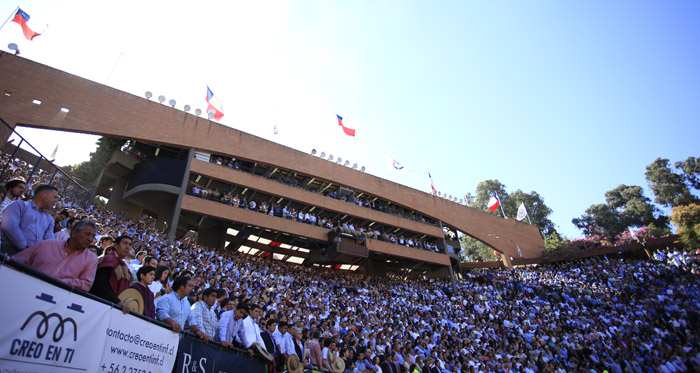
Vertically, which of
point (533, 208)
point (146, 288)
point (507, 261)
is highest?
point (533, 208)

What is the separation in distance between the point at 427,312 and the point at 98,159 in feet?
87.2

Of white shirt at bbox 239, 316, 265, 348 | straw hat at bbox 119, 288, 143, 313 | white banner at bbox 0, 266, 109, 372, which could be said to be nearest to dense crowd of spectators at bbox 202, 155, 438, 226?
white shirt at bbox 239, 316, 265, 348

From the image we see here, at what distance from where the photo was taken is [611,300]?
2244 centimetres

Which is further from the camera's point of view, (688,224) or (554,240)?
(554,240)

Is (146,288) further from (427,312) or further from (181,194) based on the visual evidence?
(427,312)

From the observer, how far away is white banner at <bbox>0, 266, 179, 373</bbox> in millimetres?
2641

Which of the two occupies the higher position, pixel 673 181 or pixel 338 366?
pixel 673 181

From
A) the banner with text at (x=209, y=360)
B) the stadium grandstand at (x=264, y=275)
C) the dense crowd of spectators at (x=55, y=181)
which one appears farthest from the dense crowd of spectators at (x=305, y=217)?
the banner with text at (x=209, y=360)

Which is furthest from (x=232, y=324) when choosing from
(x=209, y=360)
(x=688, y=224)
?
(x=688, y=224)

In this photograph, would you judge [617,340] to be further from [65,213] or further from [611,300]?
[65,213]

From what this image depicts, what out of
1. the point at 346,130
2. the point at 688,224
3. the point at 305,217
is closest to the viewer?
the point at 305,217

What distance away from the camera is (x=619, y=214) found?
45.1 m

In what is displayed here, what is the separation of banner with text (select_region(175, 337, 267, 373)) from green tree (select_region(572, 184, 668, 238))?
1842 inches

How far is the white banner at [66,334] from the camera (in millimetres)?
2641
